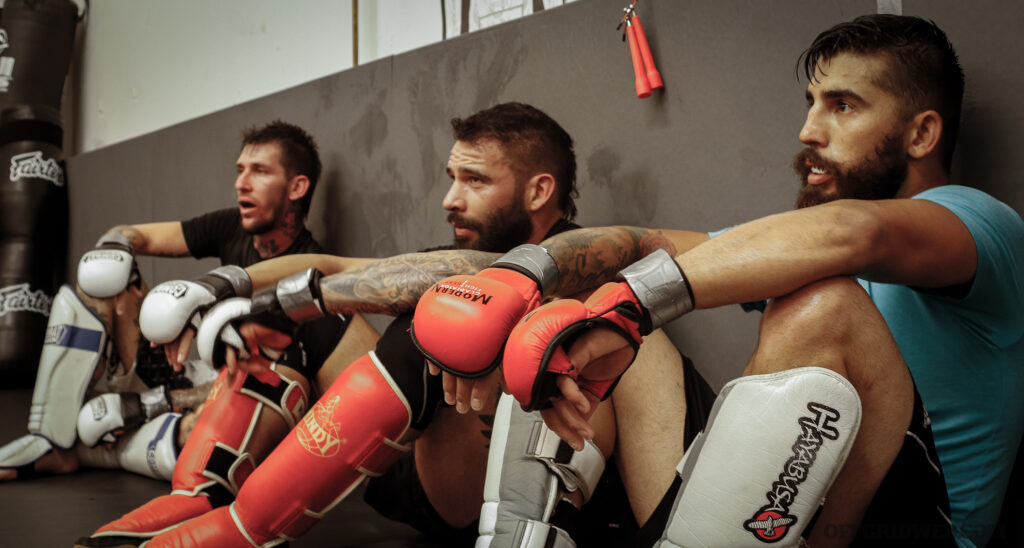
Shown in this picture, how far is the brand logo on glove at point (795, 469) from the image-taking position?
0.80m

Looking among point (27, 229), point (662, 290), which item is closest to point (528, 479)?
point (662, 290)

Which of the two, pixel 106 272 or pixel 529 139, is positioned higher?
pixel 529 139

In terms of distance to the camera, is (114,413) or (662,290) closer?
(662,290)

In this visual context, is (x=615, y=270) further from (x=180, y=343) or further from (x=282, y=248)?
(x=282, y=248)

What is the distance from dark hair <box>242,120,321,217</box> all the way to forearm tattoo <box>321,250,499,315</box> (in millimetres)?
1155

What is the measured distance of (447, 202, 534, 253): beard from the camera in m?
1.73

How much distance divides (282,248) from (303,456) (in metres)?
1.40

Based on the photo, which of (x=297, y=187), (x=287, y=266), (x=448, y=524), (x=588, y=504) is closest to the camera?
(x=588, y=504)

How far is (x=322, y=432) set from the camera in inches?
45.3

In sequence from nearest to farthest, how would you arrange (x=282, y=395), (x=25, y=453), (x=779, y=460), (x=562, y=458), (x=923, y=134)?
1. (x=779, y=460)
2. (x=562, y=458)
3. (x=923, y=134)
4. (x=282, y=395)
5. (x=25, y=453)

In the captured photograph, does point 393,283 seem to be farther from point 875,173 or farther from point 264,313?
point 875,173

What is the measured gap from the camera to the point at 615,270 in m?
1.32

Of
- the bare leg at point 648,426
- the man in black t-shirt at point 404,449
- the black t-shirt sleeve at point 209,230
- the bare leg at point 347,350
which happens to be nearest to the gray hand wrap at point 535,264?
the man in black t-shirt at point 404,449

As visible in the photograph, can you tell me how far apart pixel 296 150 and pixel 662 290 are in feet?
6.24
